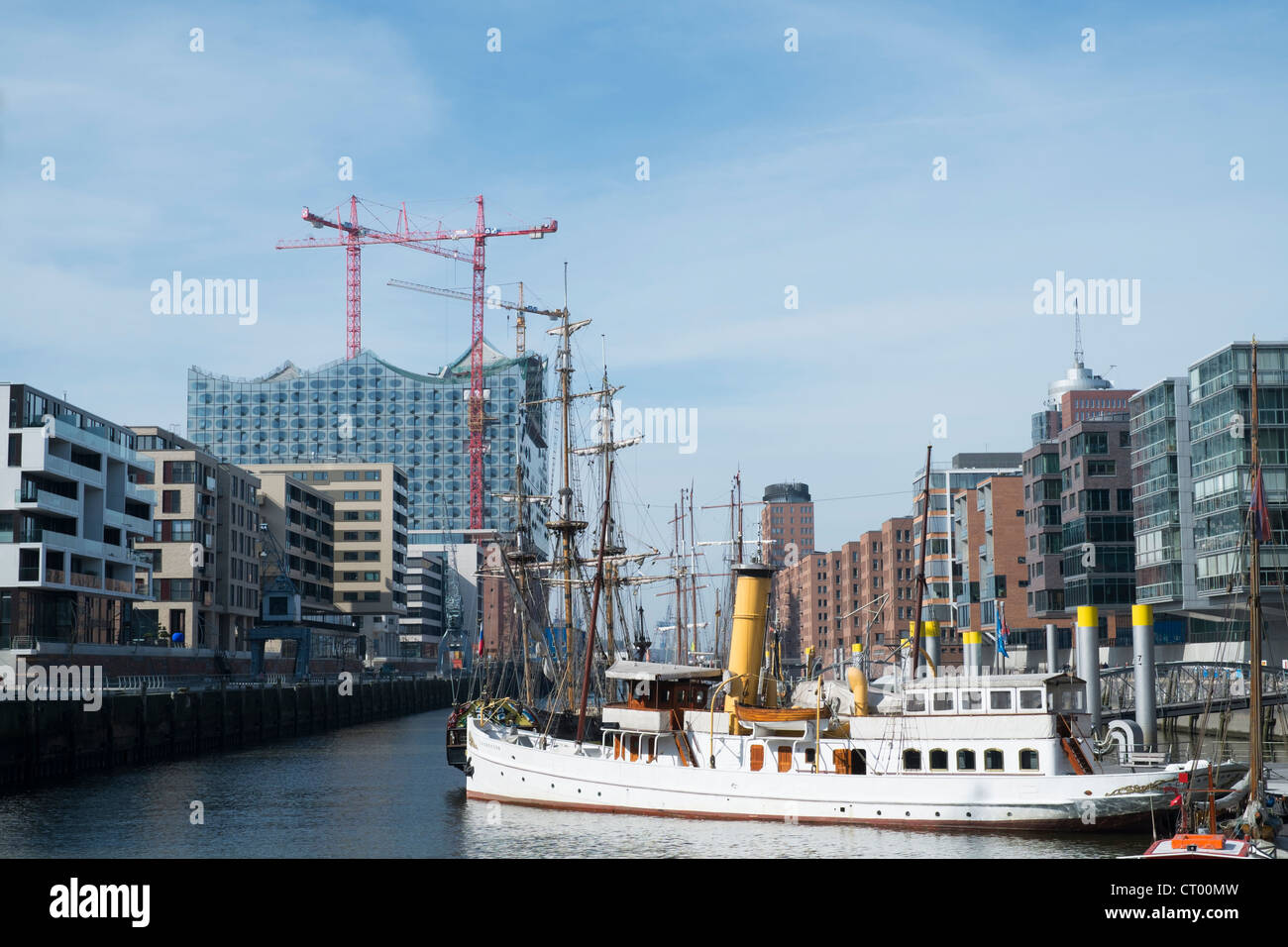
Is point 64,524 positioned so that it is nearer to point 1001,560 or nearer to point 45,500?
point 45,500

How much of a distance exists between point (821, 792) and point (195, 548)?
10012cm

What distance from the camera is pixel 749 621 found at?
48.4 meters

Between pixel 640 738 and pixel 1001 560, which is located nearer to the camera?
pixel 640 738

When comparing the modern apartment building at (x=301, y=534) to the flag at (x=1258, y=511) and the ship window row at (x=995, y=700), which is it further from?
the flag at (x=1258, y=511)

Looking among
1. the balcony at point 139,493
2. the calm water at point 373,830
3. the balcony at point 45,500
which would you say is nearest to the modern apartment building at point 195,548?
the balcony at point 139,493

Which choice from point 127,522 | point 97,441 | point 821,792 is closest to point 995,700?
point 821,792

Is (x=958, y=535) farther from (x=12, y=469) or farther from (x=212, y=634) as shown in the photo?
(x=12, y=469)

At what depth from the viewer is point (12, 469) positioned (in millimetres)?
93312

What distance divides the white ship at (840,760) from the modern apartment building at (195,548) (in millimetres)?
86926

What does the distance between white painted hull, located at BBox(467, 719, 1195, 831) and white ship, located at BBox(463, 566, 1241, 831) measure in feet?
0.14

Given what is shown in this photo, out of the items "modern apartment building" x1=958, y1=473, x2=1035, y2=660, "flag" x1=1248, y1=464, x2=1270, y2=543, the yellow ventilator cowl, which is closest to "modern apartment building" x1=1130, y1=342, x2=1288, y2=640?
"modern apartment building" x1=958, y1=473, x2=1035, y2=660

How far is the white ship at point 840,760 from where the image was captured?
40875mm
